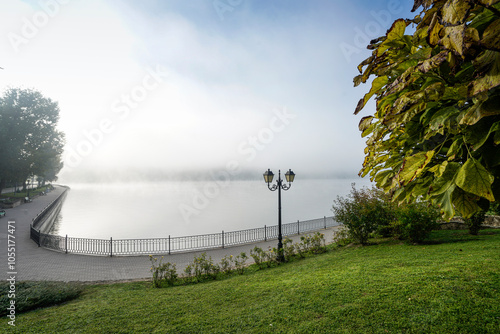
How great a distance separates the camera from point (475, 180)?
3.78 ft

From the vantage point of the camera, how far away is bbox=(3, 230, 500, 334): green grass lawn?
368 cm

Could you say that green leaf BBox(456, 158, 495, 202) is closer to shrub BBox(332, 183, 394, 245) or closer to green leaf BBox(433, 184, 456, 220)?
green leaf BBox(433, 184, 456, 220)

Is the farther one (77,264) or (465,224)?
(465,224)

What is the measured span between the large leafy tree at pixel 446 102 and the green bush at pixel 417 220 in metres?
9.15

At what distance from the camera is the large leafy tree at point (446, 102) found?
1.11 m

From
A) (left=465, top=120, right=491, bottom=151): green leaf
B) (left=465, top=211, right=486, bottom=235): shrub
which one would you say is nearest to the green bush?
(left=465, top=211, right=486, bottom=235): shrub

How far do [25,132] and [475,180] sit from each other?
51.7m

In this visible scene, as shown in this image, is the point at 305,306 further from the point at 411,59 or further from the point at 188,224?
the point at 188,224

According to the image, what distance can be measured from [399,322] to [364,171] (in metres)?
2.91

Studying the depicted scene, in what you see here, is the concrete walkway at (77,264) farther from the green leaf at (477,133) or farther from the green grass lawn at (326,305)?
the green leaf at (477,133)

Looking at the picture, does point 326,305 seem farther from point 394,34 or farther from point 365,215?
point 365,215

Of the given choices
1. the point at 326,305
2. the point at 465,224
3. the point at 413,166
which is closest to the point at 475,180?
the point at 413,166

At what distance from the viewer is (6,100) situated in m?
38.5

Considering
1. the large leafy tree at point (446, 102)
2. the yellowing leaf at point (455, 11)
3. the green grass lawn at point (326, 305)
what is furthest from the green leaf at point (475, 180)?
the green grass lawn at point (326, 305)
